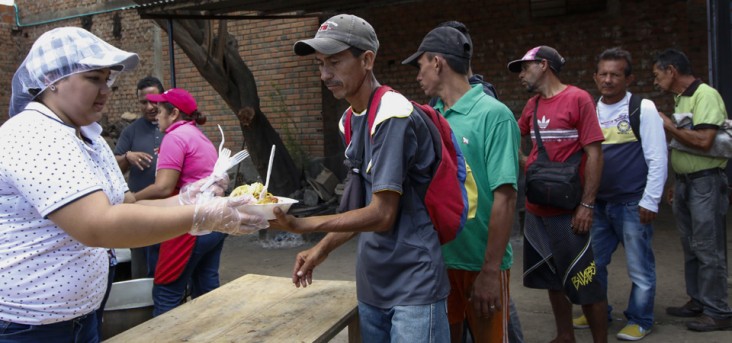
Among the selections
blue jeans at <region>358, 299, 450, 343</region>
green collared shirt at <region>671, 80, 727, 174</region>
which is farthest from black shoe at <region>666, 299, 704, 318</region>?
blue jeans at <region>358, 299, 450, 343</region>

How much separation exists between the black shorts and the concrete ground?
731 millimetres

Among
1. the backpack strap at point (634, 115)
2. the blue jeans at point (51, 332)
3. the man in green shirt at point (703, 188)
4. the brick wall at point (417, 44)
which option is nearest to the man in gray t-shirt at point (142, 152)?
the blue jeans at point (51, 332)

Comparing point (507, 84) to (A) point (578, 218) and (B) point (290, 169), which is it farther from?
(A) point (578, 218)

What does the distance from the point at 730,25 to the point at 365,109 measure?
23.1 ft

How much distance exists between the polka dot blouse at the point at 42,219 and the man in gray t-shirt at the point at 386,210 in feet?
2.01

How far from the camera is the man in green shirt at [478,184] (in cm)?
274

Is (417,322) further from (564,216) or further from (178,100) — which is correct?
(178,100)

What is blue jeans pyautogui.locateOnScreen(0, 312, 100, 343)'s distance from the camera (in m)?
1.86

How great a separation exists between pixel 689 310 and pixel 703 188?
946mm

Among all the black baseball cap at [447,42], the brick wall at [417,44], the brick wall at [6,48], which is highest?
the brick wall at [6,48]

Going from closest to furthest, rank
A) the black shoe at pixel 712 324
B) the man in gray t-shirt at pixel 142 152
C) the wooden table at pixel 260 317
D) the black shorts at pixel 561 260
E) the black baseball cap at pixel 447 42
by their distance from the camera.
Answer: the wooden table at pixel 260 317
the black baseball cap at pixel 447 42
the black shorts at pixel 561 260
the black shoe at pixel 712 324
the man in gray t-shirt at pixel 142 152

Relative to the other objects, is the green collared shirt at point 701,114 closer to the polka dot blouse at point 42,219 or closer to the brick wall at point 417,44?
the brick wall at point 417,44

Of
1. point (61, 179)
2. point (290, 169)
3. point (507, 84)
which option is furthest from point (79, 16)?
point (61, 179)

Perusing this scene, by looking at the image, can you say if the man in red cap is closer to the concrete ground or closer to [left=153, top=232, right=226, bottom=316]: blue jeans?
the concrete ground
